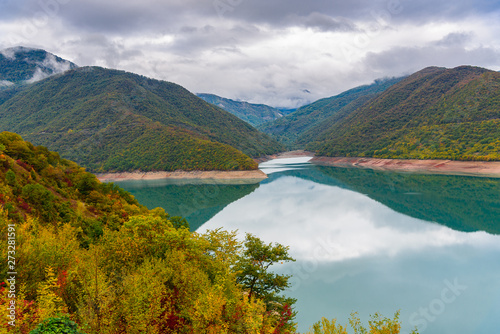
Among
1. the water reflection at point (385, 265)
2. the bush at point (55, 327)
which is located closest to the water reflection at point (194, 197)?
the water reflection at point (385, 265)

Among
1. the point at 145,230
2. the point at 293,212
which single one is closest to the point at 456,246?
the point at 293,212

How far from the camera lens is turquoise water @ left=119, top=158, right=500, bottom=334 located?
76.5 feet

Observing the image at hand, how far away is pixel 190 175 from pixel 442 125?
11983 centimetres

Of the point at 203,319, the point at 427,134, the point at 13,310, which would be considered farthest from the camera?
the point at 427,134

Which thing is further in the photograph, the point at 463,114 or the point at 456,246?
the point at 463,114

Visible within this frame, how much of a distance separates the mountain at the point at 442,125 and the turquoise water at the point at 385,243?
3800cm

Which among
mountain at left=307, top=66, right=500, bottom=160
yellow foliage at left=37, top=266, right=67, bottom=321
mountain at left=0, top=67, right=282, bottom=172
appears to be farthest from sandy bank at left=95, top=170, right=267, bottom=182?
yellow foliage at left=37, top=266, right=67, bottom=321

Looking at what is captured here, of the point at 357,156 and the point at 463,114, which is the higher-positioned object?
the point at 463,114

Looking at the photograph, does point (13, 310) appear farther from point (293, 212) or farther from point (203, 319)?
point (293, 212)

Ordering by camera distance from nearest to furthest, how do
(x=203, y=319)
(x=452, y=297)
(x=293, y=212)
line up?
(x=203, y=319) < (x=452, y=297) < (x=293, y=212)

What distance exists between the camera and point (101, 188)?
114 feet

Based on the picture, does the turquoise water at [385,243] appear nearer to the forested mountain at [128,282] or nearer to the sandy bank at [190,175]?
the forested mountain at [128,282]

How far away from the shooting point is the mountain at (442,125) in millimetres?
114625

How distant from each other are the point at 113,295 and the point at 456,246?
40.7m
